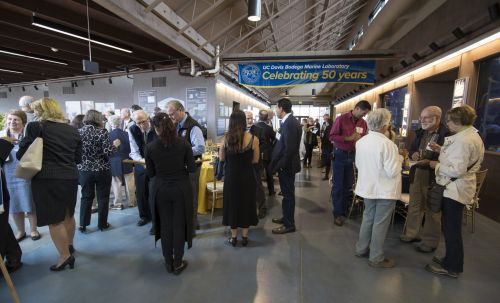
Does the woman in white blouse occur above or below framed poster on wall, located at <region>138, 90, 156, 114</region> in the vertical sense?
below

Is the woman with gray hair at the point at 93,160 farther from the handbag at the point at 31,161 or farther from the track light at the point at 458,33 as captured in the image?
the track light at the point at 458,33

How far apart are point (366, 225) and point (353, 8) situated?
768 centimetres

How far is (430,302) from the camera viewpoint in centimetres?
208

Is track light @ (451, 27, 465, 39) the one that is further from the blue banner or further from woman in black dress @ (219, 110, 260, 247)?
woman in black dress @ (219, 110, 260, 247)

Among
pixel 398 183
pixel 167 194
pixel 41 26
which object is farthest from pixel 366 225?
pixel 41 26

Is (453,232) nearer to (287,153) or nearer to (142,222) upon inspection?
(287,153)

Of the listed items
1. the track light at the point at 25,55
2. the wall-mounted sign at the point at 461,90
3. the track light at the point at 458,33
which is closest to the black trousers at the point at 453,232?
the wall-mounted sign at the point at 461,90

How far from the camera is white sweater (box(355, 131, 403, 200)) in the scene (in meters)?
2.32

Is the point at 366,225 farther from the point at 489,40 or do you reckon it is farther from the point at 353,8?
the point at 353,8

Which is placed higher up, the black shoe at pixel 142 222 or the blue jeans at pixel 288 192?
the blue jeans at pixel 288 192

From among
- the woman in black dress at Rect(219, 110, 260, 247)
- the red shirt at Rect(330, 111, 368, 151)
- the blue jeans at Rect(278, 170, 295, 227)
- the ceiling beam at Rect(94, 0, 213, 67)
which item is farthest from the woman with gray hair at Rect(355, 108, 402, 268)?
the ceiling beam at Rect(94, 0, 213, 67)

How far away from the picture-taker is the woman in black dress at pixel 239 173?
2.57m

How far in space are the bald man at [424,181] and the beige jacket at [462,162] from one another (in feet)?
1.70

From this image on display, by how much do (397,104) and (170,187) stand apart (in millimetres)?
6978
